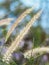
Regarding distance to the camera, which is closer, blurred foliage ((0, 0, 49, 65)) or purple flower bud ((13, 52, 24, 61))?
blurred foliage ((0, 0, 49, 65))

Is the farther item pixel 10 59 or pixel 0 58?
pixel 10 59

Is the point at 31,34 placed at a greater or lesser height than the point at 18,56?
greater

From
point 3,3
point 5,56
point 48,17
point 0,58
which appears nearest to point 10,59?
point 5,56

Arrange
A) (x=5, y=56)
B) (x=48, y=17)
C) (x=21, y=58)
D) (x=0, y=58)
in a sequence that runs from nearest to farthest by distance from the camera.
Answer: (x=0, y=58) < (x=5, y=56) < (x=21, y=58) < (x=48, y=17)

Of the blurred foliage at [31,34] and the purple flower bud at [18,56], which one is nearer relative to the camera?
the blurred foliage at [31,34]

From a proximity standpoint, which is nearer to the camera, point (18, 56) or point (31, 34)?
point (18, 56)

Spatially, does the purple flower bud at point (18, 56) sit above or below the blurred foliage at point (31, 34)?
below

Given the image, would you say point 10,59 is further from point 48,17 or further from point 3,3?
point 3,3

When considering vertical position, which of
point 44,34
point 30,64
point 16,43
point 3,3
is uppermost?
point 3,3

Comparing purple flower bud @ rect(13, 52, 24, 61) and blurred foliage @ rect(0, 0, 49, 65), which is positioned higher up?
blurred foliage @ rect(0, 0, 49, 65)

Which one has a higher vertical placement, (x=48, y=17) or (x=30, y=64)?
(x=48, y=17)

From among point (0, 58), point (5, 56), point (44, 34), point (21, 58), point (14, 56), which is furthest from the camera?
point (44, 34)
